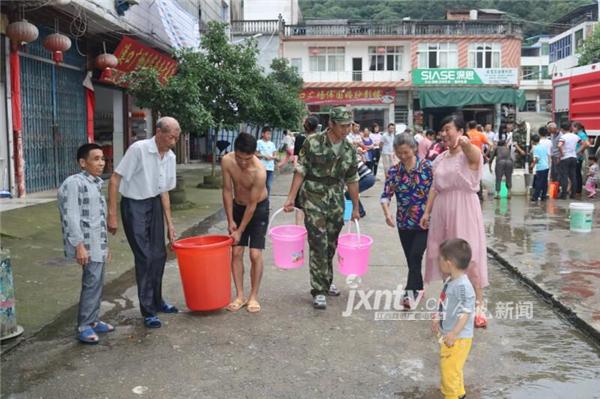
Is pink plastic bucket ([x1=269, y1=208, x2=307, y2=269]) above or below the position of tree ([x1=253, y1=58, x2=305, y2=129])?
below

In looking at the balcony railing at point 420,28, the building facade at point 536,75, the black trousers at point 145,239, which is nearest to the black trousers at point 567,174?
the black trousers at point 145,239

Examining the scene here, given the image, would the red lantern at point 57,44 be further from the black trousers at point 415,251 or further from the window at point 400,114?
the window at point 400,114

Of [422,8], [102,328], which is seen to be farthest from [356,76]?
[102,328]

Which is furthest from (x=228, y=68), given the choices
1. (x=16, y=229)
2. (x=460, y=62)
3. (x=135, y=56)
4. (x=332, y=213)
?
(x=460, y=62)

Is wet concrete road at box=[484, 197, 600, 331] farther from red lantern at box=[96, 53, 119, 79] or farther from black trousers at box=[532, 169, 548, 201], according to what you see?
red lantern at box=[96, 53, 119, 79]

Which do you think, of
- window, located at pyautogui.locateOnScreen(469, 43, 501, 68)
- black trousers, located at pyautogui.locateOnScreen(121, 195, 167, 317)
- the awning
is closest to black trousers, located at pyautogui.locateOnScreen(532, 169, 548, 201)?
black trousers, located at pyautogui.locateOnScreen(121, 195, 167, 317)

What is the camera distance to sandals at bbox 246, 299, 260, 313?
532 cm

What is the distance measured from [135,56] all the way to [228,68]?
2.70m

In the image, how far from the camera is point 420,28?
38.2m

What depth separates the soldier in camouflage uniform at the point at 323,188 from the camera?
535 centimetres

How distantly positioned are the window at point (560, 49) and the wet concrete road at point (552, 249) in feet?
132

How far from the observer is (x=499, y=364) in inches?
165

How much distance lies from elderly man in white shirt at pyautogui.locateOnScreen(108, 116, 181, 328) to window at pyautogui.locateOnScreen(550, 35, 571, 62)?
48743 millimetres
